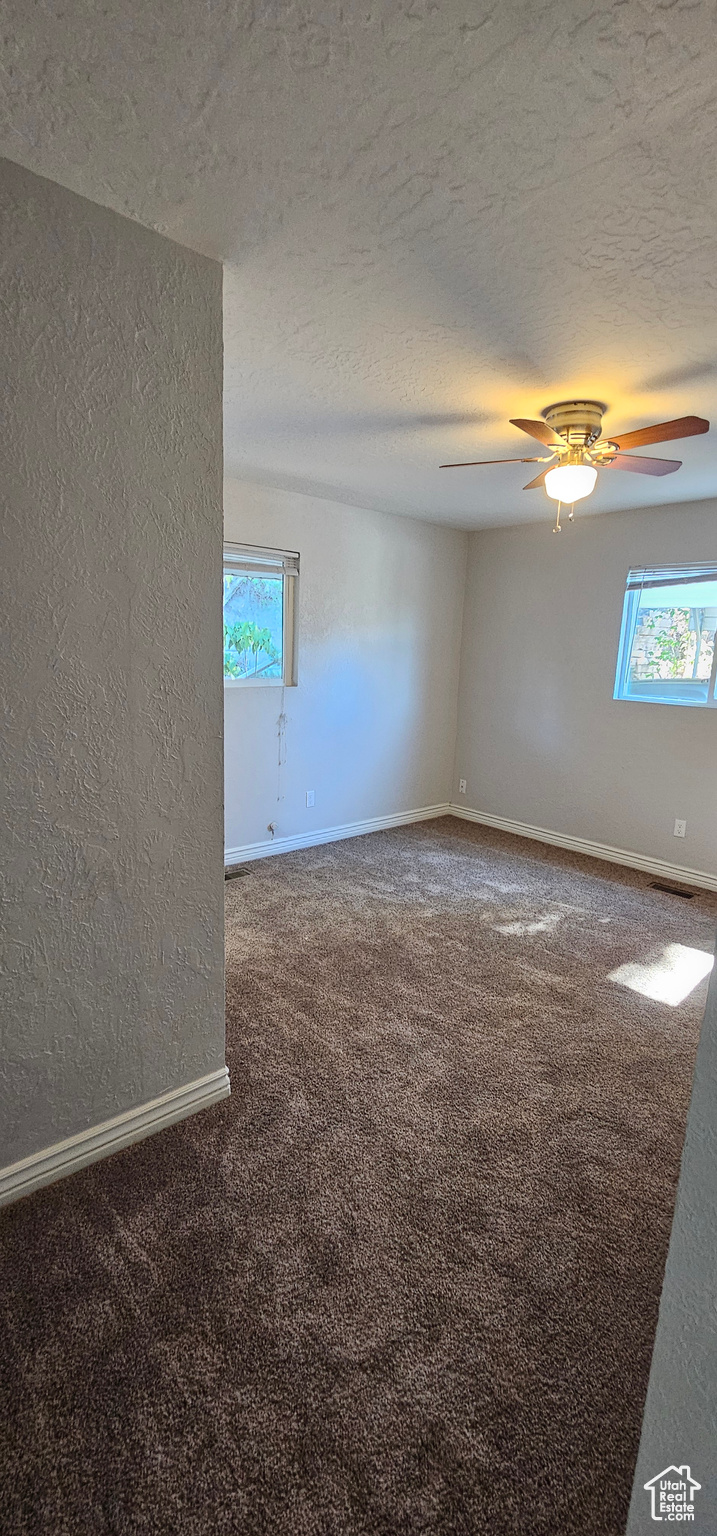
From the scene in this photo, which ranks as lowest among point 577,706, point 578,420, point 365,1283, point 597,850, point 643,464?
point 365,1283

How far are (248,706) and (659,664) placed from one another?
8.71 ft

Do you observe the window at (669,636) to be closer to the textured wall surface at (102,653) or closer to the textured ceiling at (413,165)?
the textured ceiling at (413,165)

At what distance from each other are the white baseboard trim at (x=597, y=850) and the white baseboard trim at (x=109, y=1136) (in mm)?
3249

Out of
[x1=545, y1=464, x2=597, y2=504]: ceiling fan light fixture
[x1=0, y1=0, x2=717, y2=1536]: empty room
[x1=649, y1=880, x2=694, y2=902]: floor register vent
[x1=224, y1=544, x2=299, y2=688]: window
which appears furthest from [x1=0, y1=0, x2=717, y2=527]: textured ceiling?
[x1=649, y1=880, x2=694, y2=902]: floor register vent

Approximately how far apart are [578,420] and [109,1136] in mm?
2862

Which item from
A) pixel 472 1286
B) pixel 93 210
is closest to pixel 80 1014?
pixel 472 1286

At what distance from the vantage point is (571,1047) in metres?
2.33

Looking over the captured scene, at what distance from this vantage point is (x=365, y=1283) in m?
1.44

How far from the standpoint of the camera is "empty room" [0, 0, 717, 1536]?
1.06 metres

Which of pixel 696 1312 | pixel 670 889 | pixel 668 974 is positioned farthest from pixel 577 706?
pixel 696 1312

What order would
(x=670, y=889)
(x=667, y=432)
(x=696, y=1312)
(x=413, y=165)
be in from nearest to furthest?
(x=696, y=1312), (x=413, y=165), (x=667, y=432), (x=670, y=889)

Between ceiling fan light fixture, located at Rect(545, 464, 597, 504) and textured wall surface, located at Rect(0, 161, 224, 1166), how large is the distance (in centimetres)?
136

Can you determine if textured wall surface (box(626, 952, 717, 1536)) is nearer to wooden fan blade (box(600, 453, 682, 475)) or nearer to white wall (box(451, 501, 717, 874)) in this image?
wooden fan blade (box(600, 453, 682, 475))

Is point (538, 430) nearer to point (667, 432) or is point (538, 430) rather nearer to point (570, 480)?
point (570, 480)
